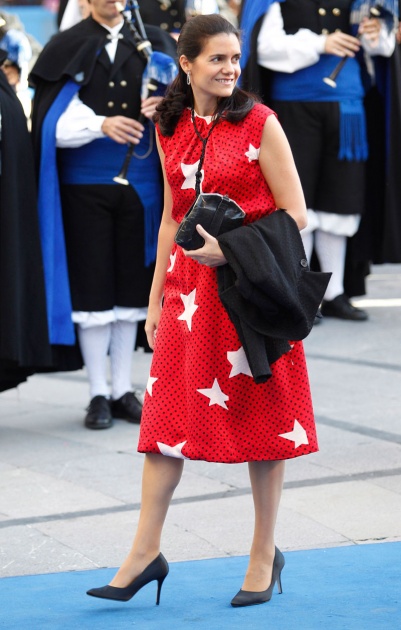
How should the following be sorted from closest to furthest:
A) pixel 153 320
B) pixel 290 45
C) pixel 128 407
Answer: pixel 153 320 → pixel 128 407 → pixel 290 45

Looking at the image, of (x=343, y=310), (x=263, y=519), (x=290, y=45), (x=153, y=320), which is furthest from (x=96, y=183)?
(x=343, y=310)

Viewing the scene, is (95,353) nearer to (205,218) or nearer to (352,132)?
(352,132)

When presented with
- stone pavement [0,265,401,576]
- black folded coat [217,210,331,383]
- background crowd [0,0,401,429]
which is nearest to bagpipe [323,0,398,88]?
background crowd [0,0,401,429]

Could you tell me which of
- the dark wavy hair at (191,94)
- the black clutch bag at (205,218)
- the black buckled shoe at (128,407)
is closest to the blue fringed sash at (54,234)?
the black buckled shoe at (128,407)

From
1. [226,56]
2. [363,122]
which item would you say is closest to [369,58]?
[363,122]

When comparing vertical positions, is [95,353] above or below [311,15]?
below

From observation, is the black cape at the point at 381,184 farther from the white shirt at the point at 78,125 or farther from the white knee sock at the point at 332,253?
the white shirt at the point at 78,125

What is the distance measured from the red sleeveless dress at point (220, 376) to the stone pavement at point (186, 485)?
2.30ft

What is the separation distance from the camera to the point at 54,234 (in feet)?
19.5

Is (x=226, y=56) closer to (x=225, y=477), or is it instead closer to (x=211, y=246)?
(x=211, y=246)

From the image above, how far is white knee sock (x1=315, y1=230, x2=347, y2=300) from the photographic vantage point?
8.06 metres

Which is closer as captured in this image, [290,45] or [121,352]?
[121,352]

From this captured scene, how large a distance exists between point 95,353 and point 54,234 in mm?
568

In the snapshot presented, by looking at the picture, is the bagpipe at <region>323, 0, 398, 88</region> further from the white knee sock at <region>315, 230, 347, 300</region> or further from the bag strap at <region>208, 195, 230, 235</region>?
the bag strap at <region>208, 195, 230, 235</region>
